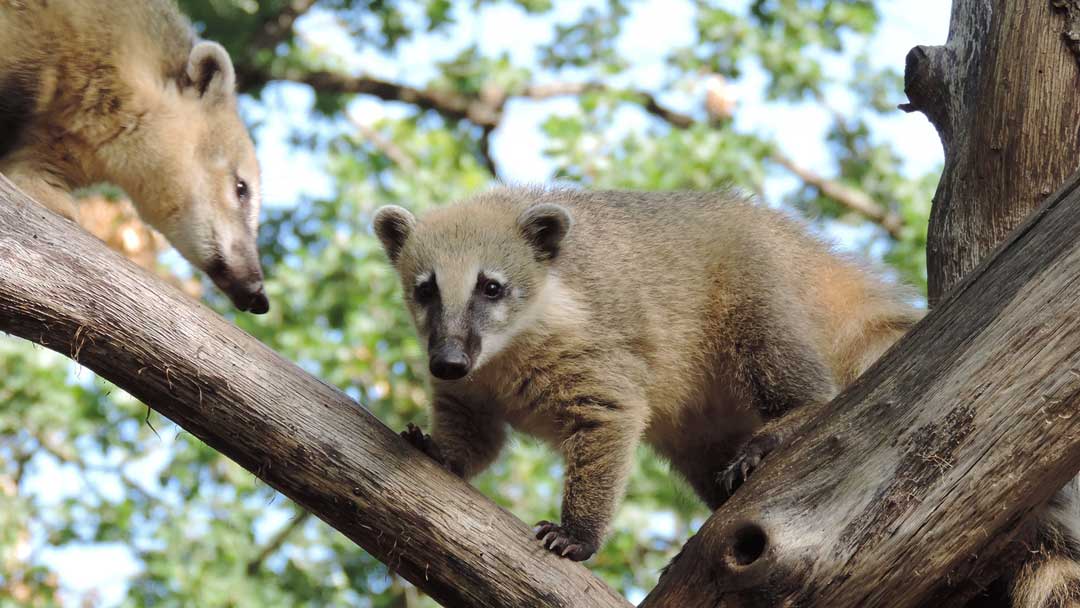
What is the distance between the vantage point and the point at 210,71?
6254 mm

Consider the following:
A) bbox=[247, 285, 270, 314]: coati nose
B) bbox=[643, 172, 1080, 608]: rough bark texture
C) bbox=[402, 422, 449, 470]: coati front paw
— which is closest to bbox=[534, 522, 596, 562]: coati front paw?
bbox=[402, 422, 449, 470]: coati front paw

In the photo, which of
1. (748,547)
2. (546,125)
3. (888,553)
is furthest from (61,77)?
(546,125)

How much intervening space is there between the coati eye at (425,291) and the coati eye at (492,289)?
23 cm

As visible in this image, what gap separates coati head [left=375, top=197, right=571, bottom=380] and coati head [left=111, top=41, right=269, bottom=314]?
118 cm

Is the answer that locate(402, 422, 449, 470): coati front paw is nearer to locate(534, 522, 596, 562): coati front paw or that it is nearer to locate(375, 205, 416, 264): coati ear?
locate(534, 522, 596, 562): coati front paw

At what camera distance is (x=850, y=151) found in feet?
40.9

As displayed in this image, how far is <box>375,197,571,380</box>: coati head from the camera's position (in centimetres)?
492

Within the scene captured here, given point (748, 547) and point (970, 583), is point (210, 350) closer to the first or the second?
point (748, 547)

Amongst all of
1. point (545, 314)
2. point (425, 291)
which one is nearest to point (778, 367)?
point (545, 314)

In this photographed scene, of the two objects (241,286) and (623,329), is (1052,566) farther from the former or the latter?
(241,286)

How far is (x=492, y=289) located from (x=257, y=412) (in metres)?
1.52

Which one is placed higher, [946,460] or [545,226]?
[946,460]

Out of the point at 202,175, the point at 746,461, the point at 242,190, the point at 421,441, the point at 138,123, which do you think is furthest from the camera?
the point at 242,190

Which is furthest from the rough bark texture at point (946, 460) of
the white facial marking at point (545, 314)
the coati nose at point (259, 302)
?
the coati nose at point (259, 302)
